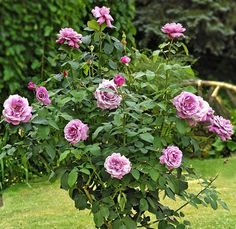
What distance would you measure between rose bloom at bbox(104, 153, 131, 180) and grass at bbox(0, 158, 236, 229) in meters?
1.43

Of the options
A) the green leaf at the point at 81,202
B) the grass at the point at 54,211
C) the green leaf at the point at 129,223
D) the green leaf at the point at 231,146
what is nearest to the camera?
the green leaf at the point at 129,223

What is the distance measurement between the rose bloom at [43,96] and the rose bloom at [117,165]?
0.49 meters

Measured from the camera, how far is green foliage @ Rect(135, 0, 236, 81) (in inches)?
450

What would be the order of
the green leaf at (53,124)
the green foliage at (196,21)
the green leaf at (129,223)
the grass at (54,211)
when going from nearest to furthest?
the green leaf at (53,124) < the green leaf at (129,223) < the grass at (54,211) < the green foliage at (196,21)

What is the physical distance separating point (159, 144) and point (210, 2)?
893 cm

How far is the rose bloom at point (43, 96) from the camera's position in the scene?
3148 millimetres

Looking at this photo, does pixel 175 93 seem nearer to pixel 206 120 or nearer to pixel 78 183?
pixel 206 120

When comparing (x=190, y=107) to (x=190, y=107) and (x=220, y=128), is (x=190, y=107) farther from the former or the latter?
(x=220, y=128)

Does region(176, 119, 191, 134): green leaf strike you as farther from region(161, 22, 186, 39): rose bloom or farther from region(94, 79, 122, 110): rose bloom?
region(161, 22, 186, 39): rose bloom

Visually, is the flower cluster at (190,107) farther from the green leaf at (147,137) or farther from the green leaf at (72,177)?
the green leaf at (72,177)

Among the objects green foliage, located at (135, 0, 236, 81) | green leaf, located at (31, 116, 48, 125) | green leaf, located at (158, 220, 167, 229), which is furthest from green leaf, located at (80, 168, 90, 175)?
green foliage, located at (135, 0, 236, 81)

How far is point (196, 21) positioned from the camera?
11.3m

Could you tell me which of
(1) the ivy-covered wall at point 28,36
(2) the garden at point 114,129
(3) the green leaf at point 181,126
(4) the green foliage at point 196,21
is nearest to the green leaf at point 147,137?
(2) the garden at point 114,129

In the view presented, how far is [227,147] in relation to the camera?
8.19 metres
